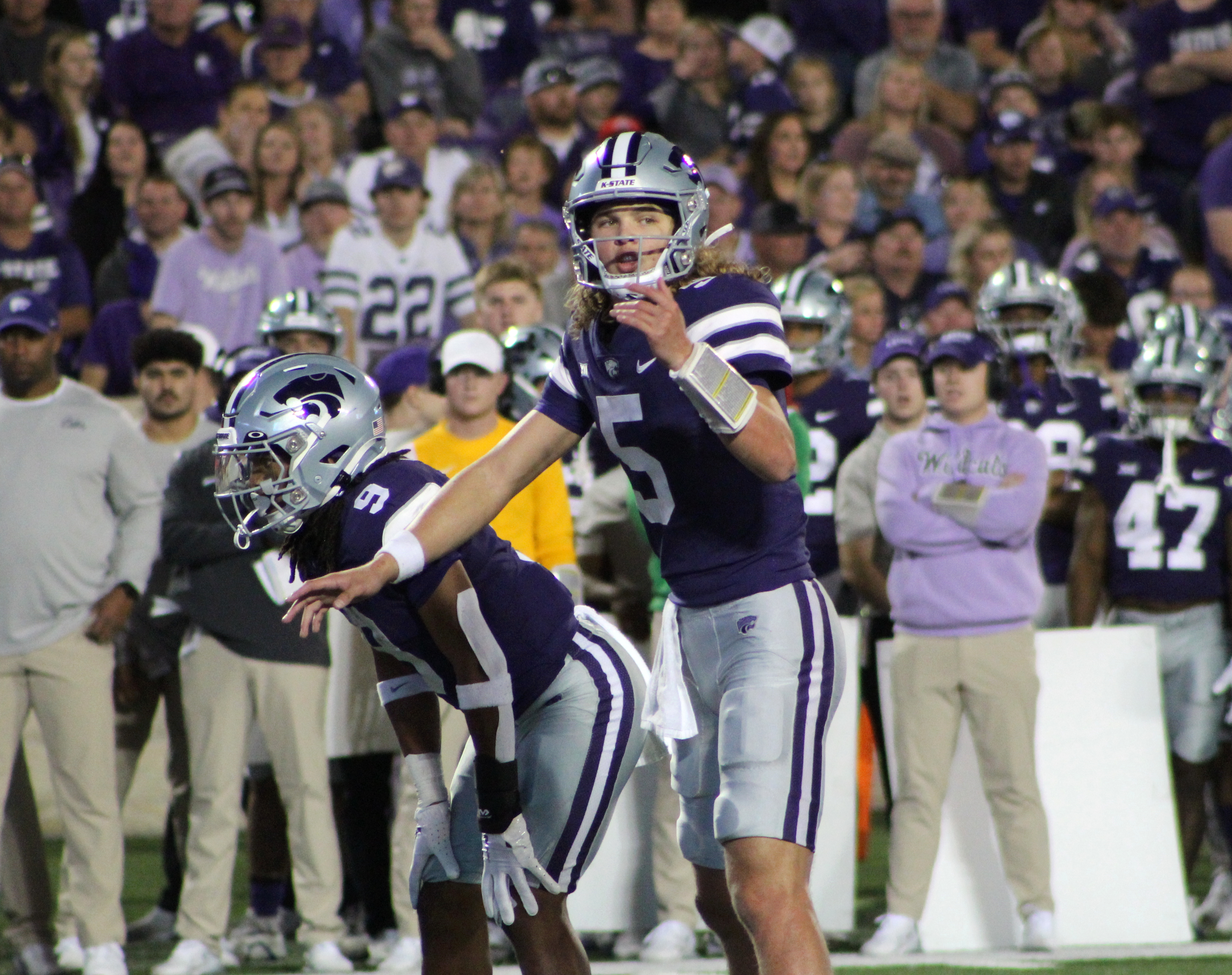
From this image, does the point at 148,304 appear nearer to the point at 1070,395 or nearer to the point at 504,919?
the point at 1070,395

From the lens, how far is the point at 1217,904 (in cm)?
656

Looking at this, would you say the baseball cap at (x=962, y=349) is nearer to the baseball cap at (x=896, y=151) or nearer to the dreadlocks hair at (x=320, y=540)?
the dreadlocks hair at (x=320, y=540)

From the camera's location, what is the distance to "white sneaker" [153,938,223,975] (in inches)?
226

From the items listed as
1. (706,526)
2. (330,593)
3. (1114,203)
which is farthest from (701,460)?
(1114,203)

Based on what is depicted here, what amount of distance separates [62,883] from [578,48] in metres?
7.56

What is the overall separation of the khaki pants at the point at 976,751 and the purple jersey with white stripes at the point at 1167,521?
0.75 m

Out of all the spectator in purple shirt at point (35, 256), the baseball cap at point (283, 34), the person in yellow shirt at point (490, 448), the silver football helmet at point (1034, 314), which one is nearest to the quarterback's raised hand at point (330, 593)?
the person in yellow shirt at point (490, 448)

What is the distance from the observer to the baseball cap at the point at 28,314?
20.4 feet

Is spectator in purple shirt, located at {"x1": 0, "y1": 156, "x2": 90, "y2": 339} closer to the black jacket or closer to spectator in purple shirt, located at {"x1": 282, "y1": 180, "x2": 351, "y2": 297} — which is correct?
spectator in purple shirt, located at {"x1": 282, "y1": 180, "x2": 351, "y2": 297}

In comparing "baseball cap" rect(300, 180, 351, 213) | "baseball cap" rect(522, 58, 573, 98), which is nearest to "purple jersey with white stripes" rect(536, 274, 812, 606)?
"baseball cap" rect(300, 180, 351, 213)

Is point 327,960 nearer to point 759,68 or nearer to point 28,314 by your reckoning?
point 28,314

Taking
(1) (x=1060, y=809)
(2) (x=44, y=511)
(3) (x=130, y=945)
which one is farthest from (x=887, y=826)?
(2) (x=44, y=511)

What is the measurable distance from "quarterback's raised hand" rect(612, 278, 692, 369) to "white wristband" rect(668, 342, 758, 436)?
0.02 meters

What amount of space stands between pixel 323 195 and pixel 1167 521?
4895 mm
